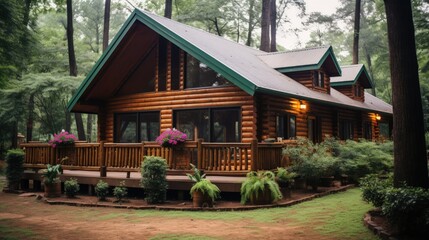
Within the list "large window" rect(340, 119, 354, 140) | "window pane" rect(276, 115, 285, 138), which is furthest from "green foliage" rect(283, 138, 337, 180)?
"large window" rect(340, 119, 354, 140)

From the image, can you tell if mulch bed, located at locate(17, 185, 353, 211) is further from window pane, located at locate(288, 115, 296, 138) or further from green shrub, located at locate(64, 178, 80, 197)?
window pane, located at locate(288, 115, 296, 138)

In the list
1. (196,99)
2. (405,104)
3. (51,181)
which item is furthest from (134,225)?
(196,99)

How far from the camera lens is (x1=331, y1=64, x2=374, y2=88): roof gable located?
79.4 ft

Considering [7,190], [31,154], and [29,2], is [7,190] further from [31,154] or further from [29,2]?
[29,2]

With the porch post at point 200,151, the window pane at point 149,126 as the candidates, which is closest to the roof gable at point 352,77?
the window pane at point 149,126

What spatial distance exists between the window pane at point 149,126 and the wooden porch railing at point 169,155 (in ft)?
12.2

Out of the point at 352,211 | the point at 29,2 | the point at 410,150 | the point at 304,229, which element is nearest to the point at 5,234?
the point at 304,229

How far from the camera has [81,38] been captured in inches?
1714

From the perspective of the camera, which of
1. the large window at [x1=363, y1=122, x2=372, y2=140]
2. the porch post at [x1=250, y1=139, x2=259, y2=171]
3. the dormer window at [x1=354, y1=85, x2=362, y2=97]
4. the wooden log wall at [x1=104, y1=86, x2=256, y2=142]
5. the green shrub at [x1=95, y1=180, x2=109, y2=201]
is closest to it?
the porch post at [x1=250, y1=139, x2=259, y2=171]

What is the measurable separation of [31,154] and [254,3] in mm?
26592

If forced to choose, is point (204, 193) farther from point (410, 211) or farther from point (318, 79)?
point (318, 79)

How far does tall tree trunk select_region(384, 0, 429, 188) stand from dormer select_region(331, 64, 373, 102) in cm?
1650

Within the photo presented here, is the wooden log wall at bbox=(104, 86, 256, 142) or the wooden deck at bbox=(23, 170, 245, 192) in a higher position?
the wooden log wall at bbox=(104, 86, 256, 142)

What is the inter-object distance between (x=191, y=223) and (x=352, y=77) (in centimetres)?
1894
